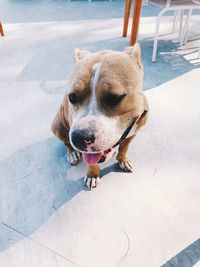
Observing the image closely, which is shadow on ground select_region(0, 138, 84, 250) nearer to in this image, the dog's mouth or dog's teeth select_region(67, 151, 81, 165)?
dog's teeth select_region(67, 151, 81, 165)

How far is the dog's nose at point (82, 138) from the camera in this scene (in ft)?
3.85

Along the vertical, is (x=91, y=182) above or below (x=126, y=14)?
below

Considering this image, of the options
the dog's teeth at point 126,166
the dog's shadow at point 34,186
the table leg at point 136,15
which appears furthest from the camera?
the table leg at point 136,15

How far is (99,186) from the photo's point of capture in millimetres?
1648

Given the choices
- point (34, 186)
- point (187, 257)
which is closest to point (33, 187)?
point (34, 186)

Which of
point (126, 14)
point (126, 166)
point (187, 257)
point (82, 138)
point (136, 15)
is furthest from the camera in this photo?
point (126, 14)

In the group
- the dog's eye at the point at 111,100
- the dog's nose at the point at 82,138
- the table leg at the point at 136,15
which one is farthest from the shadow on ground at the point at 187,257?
the table leg at the point at 136,15

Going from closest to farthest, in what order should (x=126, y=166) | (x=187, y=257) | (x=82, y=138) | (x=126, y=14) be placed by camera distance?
(x=82, y=138) → (x=187, y=257) → (x=126, y=166) → (x=126, y=14)

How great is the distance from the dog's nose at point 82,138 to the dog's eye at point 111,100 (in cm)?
17

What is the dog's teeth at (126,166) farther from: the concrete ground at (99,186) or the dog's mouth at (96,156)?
the dog's mouth at (96,156)

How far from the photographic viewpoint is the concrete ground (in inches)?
52.4

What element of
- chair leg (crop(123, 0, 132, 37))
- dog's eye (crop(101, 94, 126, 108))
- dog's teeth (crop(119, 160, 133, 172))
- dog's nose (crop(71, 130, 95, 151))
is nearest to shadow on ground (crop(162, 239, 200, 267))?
dog's teeth (crop(119, 160, 133, 172))

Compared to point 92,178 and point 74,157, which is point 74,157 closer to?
point 74,157

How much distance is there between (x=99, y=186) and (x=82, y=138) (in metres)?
0.57
